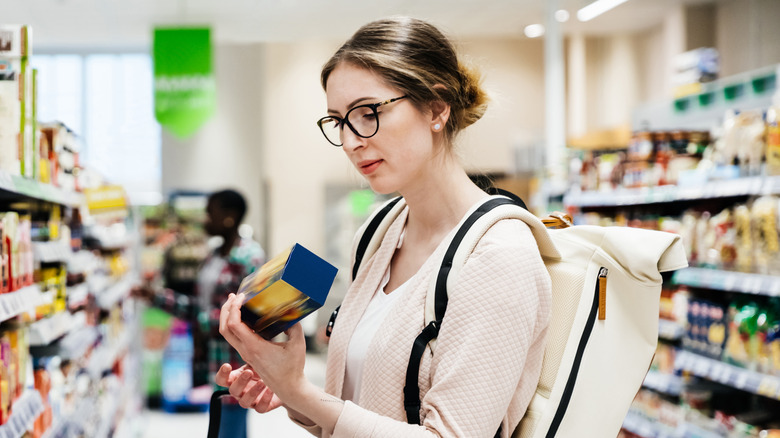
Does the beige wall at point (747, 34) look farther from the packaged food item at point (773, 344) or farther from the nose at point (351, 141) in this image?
the nose at point (351, 141)

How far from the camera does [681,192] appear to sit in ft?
11.7

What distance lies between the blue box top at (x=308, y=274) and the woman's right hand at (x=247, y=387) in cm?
33

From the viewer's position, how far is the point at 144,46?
34.4ft

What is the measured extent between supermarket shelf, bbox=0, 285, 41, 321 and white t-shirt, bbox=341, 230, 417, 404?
2.53 feet

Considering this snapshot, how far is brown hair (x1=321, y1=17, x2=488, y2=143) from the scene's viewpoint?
133 centimetres

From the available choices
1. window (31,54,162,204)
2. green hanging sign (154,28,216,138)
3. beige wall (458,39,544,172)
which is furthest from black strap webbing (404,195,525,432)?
window (31,54,162,204)

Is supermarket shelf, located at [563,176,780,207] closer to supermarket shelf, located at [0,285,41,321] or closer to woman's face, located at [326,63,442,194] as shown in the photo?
woman's face, located at [326,63,442,194]

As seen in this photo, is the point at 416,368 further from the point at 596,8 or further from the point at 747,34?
the point at 596,8

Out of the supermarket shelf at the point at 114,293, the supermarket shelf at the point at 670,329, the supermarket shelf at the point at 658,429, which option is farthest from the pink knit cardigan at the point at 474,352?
the supermarket shelf at the point at 670,329

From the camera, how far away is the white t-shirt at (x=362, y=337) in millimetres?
1407

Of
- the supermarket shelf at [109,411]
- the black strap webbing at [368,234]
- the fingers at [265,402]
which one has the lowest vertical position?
the supermarket shelf at [109,411]

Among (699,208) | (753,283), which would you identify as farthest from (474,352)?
(699,208)

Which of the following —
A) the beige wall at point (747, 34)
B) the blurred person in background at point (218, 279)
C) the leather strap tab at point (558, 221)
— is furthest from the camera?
the beige wall at point (747, 34)

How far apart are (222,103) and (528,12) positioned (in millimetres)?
4159
